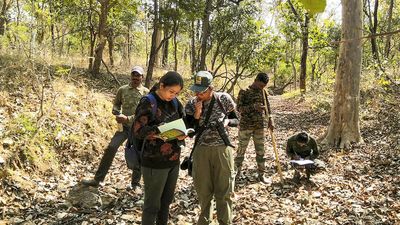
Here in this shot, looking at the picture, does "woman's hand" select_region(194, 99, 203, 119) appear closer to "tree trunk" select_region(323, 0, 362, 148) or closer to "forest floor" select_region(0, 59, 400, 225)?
"forest floor" select_region(0, 59, 400, 225)

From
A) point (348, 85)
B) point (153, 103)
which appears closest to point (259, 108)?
point (153, 103)

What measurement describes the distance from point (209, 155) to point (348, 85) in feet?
16.2

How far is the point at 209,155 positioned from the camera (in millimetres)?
3738

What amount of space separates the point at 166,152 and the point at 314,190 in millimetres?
3038

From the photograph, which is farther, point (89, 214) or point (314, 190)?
point (314, 190)

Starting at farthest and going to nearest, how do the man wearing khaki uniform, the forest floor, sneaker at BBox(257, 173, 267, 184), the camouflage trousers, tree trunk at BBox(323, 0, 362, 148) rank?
tree trunk at BBox(323, 0, 362, 148)
sneaker at BBox(257, 173, 267, 184)
the camouflage trousers
the forest floor
the man wearing khaki uniform

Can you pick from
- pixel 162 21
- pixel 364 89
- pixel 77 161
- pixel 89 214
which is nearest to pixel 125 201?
pixel 89 214

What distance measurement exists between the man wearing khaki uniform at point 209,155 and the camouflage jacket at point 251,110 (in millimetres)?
1761

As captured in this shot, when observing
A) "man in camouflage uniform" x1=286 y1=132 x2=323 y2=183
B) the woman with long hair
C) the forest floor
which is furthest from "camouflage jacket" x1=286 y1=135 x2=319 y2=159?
the woman with long hair

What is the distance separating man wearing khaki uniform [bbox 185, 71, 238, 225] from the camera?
3.72 metres

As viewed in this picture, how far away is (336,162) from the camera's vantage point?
666 cm

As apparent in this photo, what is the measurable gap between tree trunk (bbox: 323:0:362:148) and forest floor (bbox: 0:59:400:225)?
2.06 ft

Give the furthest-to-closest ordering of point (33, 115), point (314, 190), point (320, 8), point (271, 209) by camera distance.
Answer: point (33, 115), point (314, 190), point (271, 209), point (320, 8)

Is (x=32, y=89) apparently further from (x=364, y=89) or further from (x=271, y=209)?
(x=364, y=89)
